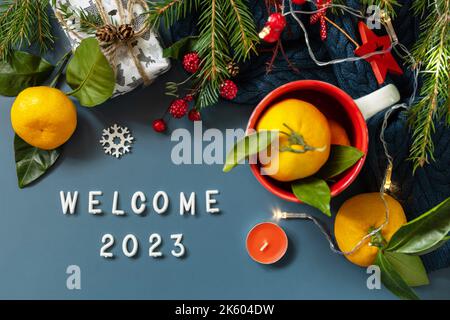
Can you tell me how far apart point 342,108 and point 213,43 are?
0.70 feet

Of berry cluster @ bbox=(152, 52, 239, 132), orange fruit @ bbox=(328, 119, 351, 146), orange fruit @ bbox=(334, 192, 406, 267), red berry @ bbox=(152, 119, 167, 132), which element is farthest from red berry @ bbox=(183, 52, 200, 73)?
orange fruit @ bbox=(334, 192, 406, 267)

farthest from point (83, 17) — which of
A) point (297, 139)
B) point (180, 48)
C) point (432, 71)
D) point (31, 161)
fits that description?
point (432, 71)

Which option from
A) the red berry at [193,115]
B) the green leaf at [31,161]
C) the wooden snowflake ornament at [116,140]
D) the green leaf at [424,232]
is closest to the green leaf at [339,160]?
the green leaf at [424,232]

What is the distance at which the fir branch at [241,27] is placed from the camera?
723 millimetres

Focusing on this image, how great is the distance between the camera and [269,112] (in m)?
0.72

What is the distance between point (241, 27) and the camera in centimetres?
72

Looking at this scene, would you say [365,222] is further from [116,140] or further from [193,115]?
[116,140]

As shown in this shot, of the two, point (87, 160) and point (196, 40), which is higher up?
point (196, 40)

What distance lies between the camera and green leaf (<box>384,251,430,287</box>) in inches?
30.0

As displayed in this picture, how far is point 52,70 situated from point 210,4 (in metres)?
0.30
